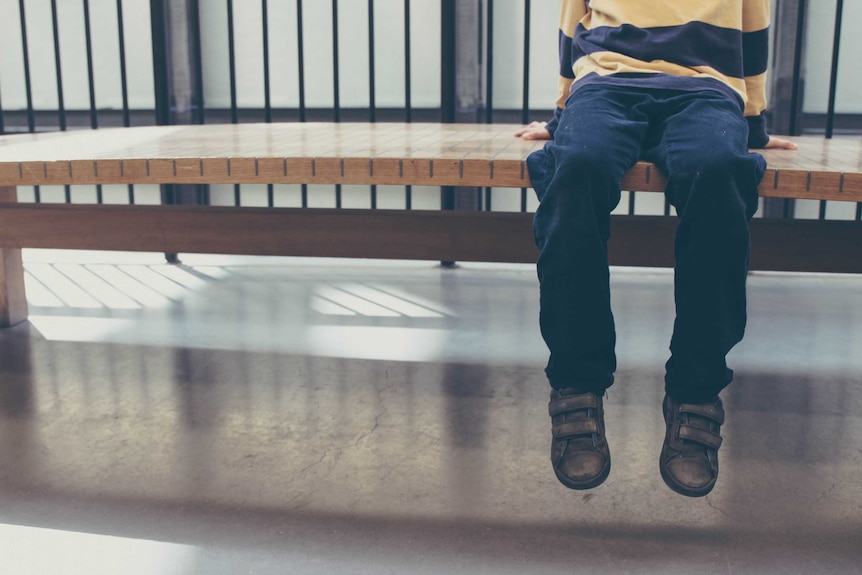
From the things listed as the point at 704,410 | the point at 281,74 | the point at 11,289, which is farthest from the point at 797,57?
the point at 11,289

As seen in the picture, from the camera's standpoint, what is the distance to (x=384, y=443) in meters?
2.26

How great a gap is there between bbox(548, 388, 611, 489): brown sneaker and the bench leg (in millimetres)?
2679

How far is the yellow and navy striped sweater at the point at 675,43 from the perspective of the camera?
1.97 metres

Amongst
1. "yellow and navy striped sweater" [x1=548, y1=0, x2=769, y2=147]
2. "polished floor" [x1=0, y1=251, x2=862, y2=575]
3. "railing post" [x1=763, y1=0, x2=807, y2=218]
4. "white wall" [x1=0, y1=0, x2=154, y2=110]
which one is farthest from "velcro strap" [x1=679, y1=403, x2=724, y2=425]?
"white wall" [x1=0, y1=0, x2=154, y2=110]

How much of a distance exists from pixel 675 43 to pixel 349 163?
84cm

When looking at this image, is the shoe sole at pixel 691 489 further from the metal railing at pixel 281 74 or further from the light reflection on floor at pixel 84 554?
the metal railing at pixel 281 74

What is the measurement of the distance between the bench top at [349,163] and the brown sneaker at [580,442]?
21.1 inches

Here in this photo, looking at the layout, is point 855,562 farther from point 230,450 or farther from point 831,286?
point 831,286

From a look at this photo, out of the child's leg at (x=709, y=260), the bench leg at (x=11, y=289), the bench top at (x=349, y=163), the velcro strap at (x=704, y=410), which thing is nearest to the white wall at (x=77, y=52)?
the bench leg at (x=11, y=289)

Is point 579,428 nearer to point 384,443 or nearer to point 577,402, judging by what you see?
point 577,402

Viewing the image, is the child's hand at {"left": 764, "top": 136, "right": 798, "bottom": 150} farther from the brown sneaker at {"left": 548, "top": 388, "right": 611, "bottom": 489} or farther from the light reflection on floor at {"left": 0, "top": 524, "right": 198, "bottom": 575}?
the light reflection on floor at {"left": 0, "top": 524, "right": 198, "bottom": 575}

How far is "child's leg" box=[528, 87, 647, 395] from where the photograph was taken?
5.31 feet

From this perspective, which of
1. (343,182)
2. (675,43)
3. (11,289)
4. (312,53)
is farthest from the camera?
(312,53)

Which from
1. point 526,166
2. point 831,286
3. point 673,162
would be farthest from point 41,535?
point 831,286
